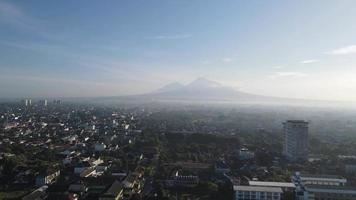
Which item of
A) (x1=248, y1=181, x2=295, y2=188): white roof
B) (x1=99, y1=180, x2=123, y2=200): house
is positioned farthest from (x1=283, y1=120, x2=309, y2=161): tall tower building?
(x1=99, y1=180, x2=123, y2=200): house

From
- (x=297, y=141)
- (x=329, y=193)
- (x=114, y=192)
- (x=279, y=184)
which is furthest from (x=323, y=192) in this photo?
(x=297, y=141)

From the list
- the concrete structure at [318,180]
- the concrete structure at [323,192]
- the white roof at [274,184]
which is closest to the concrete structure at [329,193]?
the concrete structure at [323,192]

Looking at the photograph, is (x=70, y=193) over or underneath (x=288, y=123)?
underneath

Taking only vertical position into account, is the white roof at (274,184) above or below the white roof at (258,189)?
below

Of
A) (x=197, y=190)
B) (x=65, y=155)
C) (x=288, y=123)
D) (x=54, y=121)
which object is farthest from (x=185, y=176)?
(x=54, y=121)

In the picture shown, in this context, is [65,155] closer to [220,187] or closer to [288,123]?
[220,187]

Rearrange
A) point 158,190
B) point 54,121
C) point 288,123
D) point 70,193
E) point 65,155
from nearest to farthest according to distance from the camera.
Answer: point 70,193 < point 158,190 < point 65,155 < point 288,123 < point 54,121

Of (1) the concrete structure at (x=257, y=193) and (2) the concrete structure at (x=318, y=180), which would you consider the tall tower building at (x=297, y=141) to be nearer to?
(2) the concrete structure at (x=318, y=180)
